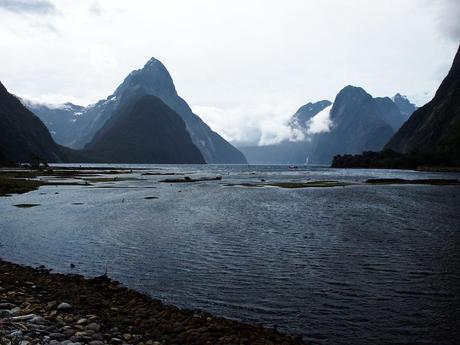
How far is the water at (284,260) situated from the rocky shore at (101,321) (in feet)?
7.49

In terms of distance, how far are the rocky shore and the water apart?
228 centimetres

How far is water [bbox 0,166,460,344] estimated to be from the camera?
19766 millimetres

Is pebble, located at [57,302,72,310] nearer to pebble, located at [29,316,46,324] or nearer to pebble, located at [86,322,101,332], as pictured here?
pebble, located at [29,316,46,324]

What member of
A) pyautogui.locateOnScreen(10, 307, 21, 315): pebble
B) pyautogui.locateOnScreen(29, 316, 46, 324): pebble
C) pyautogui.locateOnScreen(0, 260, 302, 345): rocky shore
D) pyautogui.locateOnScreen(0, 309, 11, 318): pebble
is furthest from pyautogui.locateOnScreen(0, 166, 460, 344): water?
pyautogui.locateOnScreen(0, 309, 11, 318): pebble

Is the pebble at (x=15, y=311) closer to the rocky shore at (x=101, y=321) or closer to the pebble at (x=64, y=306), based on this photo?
the rocky shore at (x=101, y=321)

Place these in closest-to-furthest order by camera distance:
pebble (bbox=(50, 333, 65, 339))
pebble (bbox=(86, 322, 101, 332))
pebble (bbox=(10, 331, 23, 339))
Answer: pebble (bbox=(10, 331, 23, 339)) → pebble (bbox=(50, 333, 65, 339)) → pebble (bbox=(86, 322, 101, 332))

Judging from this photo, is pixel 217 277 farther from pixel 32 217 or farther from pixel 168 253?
pixel 32 217

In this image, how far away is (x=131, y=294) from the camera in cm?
2175

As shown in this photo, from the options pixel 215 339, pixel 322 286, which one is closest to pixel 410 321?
pixel 322 286

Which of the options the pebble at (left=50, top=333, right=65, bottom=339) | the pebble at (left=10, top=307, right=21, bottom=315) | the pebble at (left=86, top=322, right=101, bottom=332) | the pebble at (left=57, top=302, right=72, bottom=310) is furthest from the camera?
the pebble at (left=57, top=302, right=72, bottom=310)

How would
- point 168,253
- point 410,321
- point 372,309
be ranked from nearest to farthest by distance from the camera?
1. point 410,321
2. point 372,309
3. point 168,253

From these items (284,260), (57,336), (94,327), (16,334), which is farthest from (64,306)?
(284,260)

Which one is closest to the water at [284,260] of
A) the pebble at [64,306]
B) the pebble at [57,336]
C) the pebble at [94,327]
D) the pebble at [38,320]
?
the pebble at [64,306]

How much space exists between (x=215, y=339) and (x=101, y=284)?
1035cm
